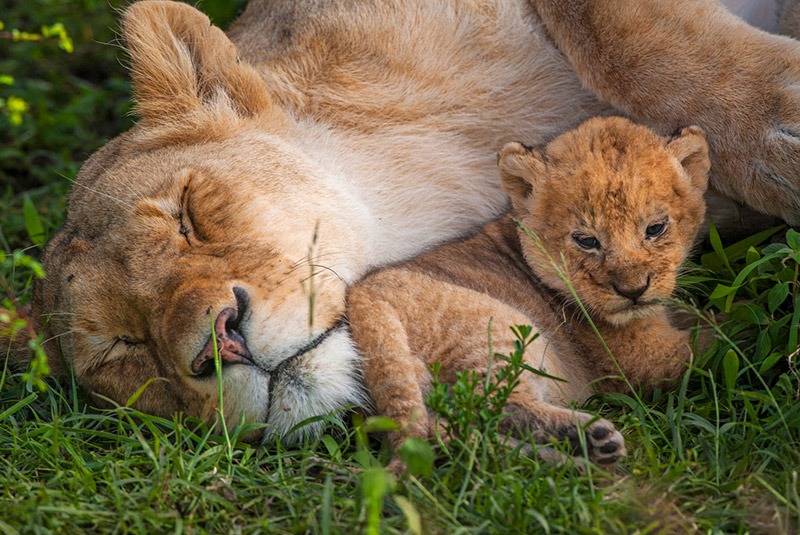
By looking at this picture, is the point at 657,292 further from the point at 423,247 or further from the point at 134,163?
the point at 134,163

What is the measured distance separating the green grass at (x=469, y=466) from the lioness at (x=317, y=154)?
19 centimetres

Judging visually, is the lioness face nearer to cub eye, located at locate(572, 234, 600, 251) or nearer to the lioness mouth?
the lioness mouth

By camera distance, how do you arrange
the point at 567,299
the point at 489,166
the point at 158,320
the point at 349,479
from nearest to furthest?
the point at 349,479 < the point at 158,320 < the point at 567,299 < the point at 489,166

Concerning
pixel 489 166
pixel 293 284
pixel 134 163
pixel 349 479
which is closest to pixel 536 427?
pixel 349 479

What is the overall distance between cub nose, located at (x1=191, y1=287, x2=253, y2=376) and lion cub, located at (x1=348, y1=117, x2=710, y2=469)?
1.38 ft

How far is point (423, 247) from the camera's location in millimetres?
4039

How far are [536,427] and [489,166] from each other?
1580mm

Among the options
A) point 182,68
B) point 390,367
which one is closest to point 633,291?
point 390,367

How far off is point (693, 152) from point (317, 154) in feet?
5.08

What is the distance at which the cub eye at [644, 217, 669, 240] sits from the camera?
341 cm

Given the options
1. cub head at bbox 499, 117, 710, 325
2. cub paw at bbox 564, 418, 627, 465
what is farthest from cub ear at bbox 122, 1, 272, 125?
cub paw at bbox 564, 418, 627, 465

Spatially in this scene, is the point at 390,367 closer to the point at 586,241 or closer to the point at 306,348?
the point at 306,348

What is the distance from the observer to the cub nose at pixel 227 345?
3133 millimetres

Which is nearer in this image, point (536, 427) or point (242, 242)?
point (536, 427)
